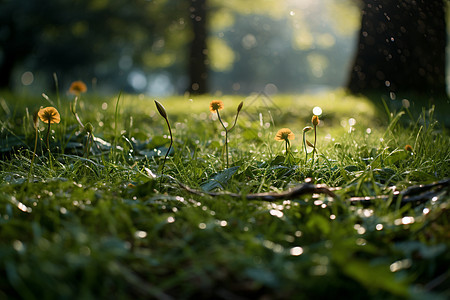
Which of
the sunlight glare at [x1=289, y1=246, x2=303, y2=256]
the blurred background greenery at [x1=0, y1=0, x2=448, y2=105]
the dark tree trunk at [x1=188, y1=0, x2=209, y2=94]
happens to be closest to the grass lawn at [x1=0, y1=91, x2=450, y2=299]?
the sunlight glare at [x1=289, y1=246, x2=303, y2=256]

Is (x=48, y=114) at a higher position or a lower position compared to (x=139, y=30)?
higher

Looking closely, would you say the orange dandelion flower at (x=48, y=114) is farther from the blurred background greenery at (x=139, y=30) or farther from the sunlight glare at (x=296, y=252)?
the blurred background greenery at (x=139, y=30)

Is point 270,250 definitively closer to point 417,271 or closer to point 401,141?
point 417,271

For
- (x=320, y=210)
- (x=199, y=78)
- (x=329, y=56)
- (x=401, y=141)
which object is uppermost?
(x=320, y=210)

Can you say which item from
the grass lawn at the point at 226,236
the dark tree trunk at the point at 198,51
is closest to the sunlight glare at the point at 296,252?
the grass lawn at the point at 226,236

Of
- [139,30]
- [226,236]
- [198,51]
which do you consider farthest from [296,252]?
[139,30]

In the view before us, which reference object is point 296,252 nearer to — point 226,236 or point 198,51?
point 226,236

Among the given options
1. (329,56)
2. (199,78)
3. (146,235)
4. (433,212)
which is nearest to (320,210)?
(433,212)

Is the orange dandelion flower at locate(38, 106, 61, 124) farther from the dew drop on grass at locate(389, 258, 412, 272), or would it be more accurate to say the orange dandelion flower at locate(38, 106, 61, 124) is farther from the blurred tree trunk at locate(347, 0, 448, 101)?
the blurred tree trunk at locate(347, 0, 448, 101)
